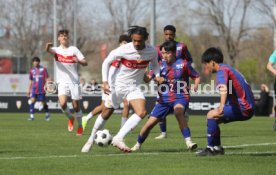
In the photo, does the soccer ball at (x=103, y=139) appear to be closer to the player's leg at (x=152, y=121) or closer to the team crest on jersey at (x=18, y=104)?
the player's leg at (x=152, y=121)

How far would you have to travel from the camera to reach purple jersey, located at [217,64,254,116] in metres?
12.5

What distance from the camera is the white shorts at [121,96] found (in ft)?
44.5

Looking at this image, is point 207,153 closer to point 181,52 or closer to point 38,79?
point 181,52

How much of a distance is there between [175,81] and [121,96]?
179 centimetres

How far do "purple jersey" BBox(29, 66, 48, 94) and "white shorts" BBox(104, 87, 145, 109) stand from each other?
639 inches

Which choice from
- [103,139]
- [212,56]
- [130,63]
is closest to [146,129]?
→ [103,139]

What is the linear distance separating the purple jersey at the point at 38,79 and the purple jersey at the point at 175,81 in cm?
1473

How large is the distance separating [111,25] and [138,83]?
1815 inches

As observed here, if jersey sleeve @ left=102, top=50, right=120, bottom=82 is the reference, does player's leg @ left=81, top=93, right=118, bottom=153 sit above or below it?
below

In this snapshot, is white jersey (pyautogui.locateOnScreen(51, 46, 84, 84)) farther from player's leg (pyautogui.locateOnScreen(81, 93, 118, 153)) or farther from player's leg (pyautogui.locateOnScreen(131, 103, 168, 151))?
player's leg (pyautogui.locateOnScreen(81, 93, 118, 153))

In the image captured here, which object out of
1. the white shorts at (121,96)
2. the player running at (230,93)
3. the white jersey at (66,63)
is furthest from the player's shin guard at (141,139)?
the white jersey at (66,63)

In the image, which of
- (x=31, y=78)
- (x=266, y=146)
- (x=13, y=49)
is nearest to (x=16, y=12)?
(x=13, y=49)

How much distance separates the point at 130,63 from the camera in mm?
13570

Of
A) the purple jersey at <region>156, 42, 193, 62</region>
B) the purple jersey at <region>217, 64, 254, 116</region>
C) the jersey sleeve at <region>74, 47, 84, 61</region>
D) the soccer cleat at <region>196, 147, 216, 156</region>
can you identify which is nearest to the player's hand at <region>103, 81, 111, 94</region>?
the soccer cleat at <region>196, 147, 216, 156</region>
